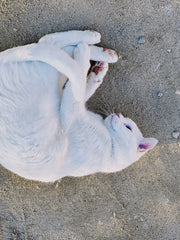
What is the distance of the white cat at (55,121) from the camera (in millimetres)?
1302

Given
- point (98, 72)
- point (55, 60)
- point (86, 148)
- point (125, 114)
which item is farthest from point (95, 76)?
point (55, 60)

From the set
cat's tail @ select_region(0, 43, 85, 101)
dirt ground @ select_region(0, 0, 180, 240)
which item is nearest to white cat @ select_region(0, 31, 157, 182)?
cat's tail @ select_region(0, 43, 85, 101)

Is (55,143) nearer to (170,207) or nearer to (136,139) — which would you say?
(136,139)

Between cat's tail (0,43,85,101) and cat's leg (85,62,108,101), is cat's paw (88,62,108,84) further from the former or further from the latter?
cat's tail (0,43,85,101)

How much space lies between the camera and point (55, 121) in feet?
4.86

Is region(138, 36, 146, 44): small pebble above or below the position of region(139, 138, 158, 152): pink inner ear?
above

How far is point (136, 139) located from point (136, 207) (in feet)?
2.72

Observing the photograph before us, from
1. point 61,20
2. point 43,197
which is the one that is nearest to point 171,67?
point 61,20

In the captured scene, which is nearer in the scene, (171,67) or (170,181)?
(171,67)

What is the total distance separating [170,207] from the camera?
7.43 feet

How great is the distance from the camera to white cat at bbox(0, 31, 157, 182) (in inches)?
51.3

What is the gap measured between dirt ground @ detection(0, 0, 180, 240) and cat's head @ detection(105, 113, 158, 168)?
36cm

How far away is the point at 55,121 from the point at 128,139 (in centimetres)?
54

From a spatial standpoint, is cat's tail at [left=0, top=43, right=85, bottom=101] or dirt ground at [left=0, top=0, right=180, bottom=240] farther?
dirt ground at [left=0, top=0, right=180, bottom=240]
